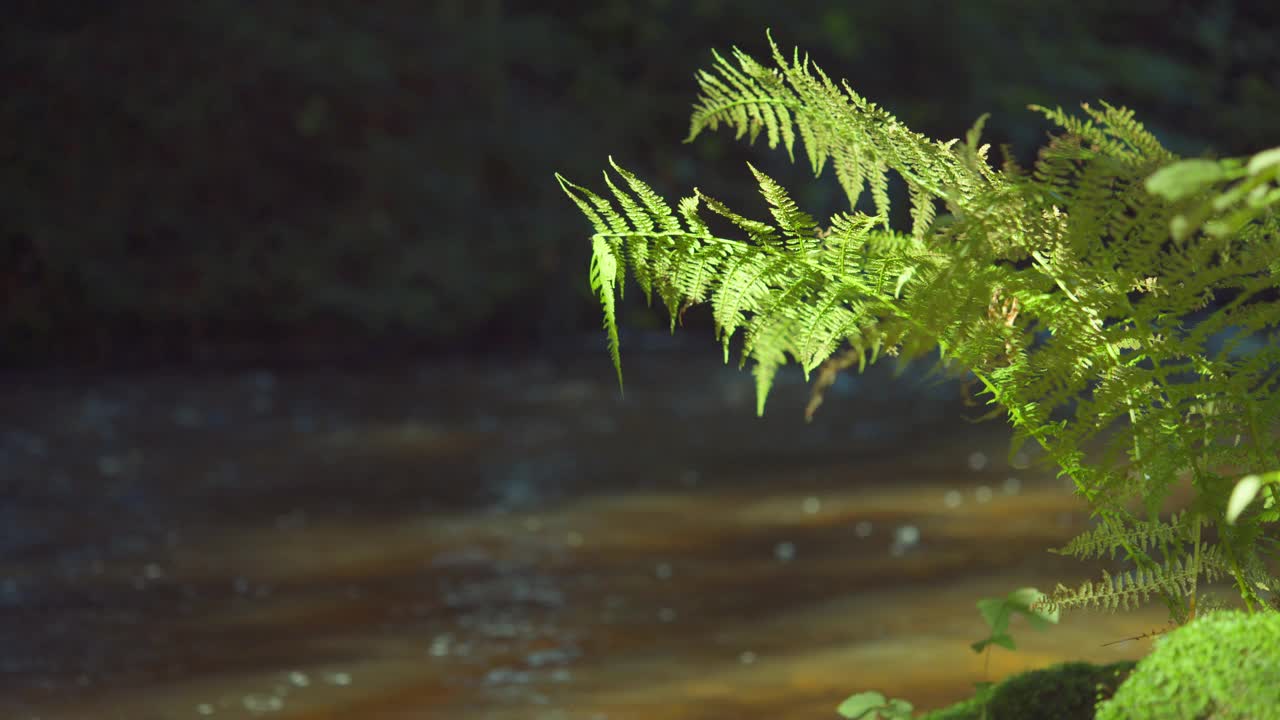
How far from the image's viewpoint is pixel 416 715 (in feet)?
11.6

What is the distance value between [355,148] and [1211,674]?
49.6ft

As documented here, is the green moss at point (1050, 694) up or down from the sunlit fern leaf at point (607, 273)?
down

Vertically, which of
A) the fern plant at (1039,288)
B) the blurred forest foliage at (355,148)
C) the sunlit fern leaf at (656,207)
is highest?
the blurred forest foliage at (355,148)

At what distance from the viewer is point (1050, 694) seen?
1997 mm

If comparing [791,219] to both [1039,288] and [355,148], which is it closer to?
[1039,288]

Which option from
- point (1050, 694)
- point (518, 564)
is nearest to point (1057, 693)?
point (1050, 694)

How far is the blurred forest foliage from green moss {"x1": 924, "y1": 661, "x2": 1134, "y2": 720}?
12.5 m

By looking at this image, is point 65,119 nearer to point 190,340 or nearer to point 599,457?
point 190,340

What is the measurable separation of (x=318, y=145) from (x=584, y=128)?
123 inches

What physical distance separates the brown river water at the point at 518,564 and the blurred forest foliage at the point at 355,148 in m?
4.75

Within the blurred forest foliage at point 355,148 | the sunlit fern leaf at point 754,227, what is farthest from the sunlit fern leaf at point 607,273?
the blurred forest foliage at point 355,148

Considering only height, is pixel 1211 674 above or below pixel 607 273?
below

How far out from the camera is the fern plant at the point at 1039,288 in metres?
1.83

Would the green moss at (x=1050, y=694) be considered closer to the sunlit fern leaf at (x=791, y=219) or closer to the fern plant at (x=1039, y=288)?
the fern plant at (x=1039, y=288)
